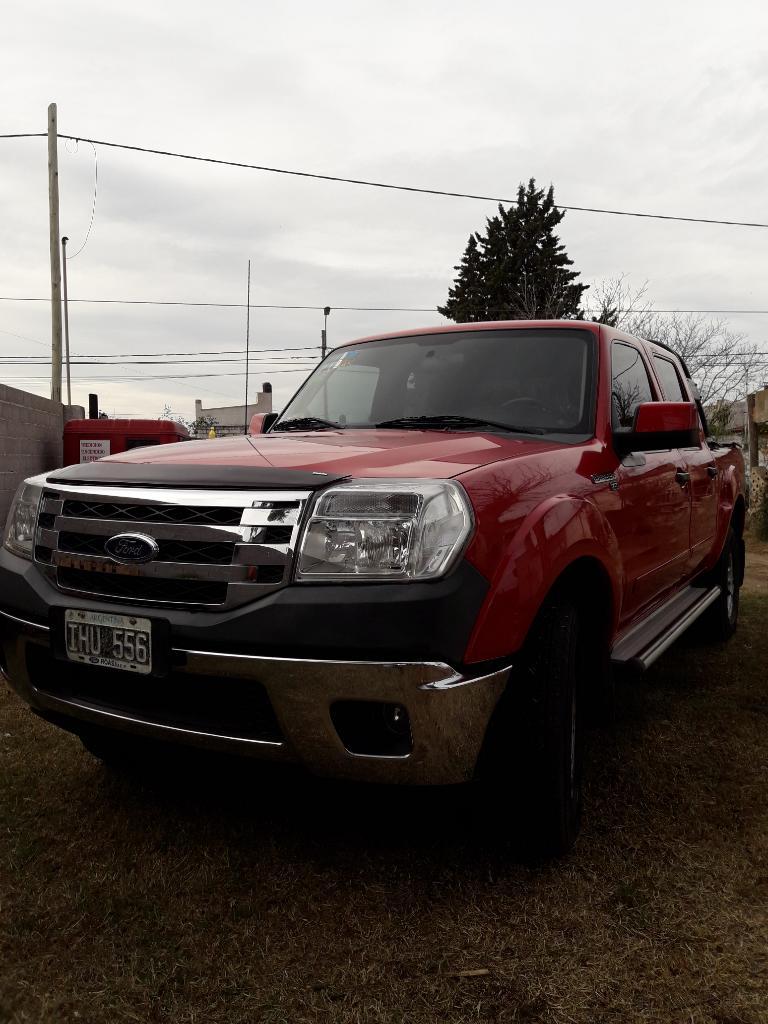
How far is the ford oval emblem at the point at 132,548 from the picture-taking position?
2.14 meters

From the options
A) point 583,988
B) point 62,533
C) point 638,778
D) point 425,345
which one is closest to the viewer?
point 583,988

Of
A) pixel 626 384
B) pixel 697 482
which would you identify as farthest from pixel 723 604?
pixel 626 384

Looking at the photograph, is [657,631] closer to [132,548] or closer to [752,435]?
[132,548]

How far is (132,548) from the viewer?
2.16 m

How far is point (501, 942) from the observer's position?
2.08m

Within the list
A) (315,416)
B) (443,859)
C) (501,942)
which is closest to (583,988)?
(501,942)

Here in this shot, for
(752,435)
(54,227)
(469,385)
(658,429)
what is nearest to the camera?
(658,429)

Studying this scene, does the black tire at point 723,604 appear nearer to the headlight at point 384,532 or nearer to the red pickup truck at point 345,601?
the red pickup truck at point 345,601

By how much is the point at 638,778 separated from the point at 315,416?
80.1 inches

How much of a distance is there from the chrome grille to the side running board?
1385mm

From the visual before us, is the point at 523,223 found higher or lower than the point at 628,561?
higher

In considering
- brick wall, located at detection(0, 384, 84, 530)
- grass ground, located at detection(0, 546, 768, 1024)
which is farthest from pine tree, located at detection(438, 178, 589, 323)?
grass ground, located at detection(0, 546, 768, 1024)

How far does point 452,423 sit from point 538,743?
4.19ft

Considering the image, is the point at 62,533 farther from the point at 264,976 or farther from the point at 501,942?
the point at 501,942
